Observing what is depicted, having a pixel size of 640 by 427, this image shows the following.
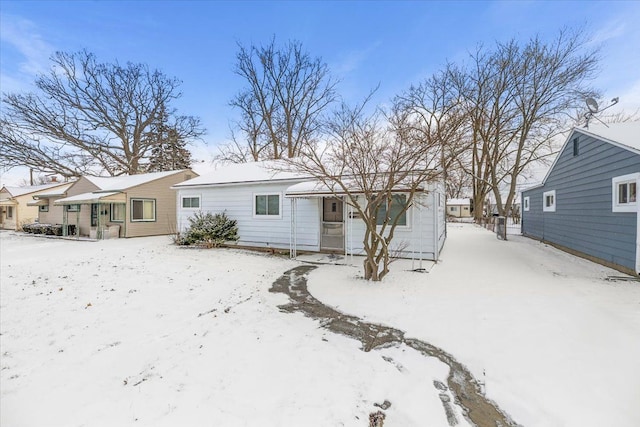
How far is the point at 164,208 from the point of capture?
16.2 metres

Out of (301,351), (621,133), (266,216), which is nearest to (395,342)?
(301,351)

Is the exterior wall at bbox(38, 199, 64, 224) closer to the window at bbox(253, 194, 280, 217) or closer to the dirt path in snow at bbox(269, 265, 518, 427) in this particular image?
the window at bbox(253, 194, 280, 217)

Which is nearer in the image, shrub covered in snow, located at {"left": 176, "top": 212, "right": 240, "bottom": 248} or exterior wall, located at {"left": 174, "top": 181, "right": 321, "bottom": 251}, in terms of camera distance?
exterior wall, located at {"left": 174, "top": 181, "right": 321, "bottom": 251}

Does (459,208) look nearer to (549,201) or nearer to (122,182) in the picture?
(549,201)

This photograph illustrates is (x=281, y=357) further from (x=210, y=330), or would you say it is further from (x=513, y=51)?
(x=513, y=51)

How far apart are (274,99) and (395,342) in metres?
23.8

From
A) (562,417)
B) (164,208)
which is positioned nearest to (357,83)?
(164,208)

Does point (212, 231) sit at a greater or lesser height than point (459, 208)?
lesser

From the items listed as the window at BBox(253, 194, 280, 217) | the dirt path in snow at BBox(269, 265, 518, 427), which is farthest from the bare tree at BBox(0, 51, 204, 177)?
the dirt path in snow at BBox(269, 265, 518, 427)

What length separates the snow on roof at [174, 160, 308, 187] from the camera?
1023 cm

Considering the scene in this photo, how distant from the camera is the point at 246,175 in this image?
37.7ft

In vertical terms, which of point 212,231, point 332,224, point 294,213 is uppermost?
point 294,213

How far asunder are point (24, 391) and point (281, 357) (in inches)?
104

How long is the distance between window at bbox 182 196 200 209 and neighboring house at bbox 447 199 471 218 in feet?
107
